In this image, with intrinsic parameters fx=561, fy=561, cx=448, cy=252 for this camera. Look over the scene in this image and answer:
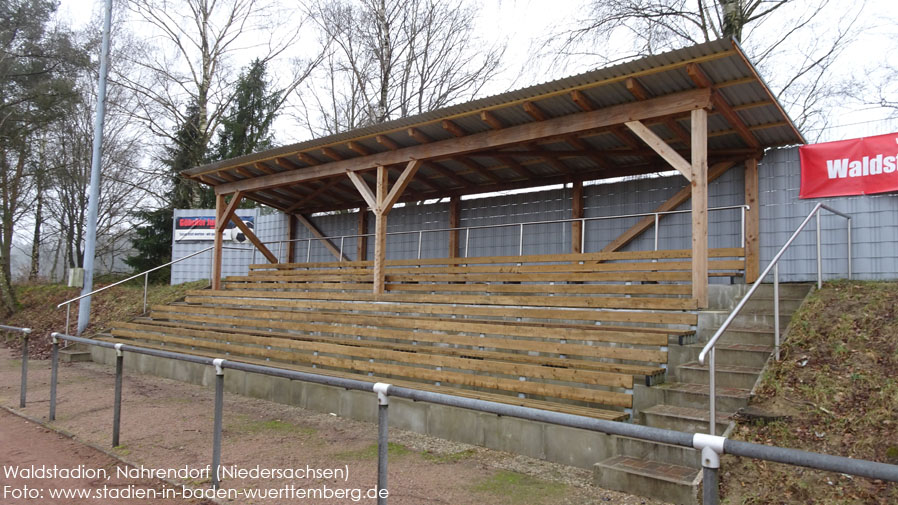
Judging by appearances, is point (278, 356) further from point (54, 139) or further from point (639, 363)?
point (54, 139)

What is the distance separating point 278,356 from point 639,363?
5.81 metres

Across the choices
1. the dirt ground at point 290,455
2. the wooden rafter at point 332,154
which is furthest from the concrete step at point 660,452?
the wooden rafter at point 332,154

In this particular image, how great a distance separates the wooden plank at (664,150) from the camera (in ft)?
23.9

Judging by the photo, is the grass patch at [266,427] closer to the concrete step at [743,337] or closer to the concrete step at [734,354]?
the concrete step at [734,354]

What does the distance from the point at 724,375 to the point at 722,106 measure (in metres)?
→ 3.99

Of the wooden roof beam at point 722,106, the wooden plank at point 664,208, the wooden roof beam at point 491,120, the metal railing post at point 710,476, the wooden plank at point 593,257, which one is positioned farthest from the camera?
the wooden plank at point 664,208

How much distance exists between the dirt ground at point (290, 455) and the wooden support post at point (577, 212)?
6.59m

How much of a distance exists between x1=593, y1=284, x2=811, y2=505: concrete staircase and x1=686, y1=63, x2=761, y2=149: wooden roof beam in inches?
97.7

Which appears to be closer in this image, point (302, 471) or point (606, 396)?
point (302, 471)

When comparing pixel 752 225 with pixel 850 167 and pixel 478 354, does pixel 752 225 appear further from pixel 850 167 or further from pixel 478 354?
pixel 478 354

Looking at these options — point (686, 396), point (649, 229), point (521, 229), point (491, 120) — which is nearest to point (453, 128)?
point (491, 120)

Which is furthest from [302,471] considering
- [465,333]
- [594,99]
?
[594,99]

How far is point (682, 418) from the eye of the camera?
16.0ft

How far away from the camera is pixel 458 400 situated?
2934 mm
